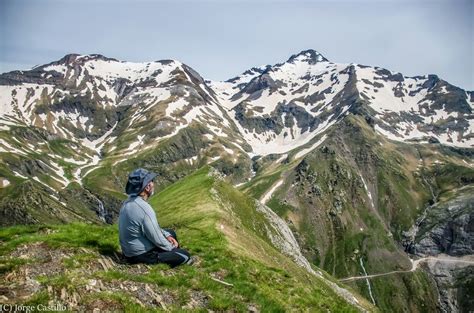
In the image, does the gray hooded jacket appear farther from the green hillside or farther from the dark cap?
the green hillside

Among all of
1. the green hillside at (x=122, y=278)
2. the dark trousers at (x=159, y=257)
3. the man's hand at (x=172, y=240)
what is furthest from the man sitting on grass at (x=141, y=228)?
the green hillside at (x=122, y=278)

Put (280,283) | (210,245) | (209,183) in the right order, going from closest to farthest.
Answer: (280,283), (210,245), (209,183)

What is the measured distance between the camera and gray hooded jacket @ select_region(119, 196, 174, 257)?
1700 cm

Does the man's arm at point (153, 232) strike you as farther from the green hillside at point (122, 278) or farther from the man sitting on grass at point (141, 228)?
the green hillside at point (122, 278)

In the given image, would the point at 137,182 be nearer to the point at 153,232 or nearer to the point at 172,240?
the point at 153,232

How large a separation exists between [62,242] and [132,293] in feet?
23.1

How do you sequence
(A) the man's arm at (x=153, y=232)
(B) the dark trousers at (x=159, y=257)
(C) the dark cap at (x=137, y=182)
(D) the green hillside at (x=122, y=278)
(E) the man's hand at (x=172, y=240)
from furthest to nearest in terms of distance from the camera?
1. (E) the man's hand at (x=172, y=240)
2. (B) the dark trousers at (x=159, y=257)
3. (C) the dark cap at (x=137, y=182)
4. (A) the man's arm at (x=153, y=232)
5. (D) the green hillside at (x=122, y=278)

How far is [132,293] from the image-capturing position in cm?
1496

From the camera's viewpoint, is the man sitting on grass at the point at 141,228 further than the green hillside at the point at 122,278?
Yes

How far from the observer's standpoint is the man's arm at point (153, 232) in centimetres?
1694

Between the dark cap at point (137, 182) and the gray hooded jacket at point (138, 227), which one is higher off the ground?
the dark cap at point (137, 182)

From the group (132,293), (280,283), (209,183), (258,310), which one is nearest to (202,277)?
(258,310)

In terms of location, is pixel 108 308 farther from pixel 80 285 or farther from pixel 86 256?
pixel 86 256

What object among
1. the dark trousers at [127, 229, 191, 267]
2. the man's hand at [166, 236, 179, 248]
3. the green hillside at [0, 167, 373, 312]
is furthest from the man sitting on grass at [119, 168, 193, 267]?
the green hillside at [0, 167, 373, 312]
